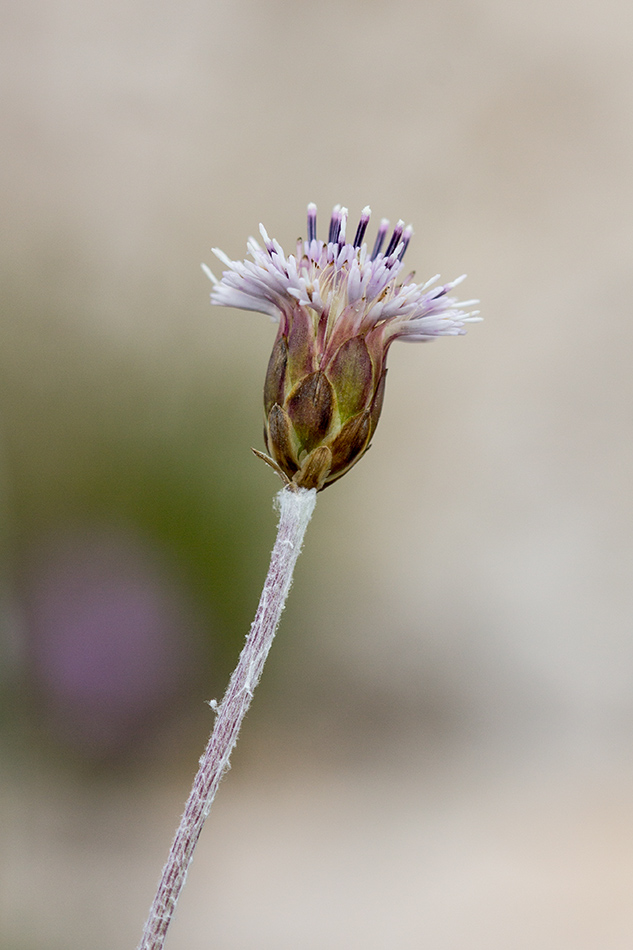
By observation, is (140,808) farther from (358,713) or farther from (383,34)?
(383,34)

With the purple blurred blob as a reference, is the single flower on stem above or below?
below

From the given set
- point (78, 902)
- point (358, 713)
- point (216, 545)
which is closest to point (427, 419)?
point (216, 545)

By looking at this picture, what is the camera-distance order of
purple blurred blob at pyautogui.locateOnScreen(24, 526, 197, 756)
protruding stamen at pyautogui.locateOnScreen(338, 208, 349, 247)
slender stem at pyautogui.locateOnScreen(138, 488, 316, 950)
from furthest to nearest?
purple blurred blob at pyautogui.locateOnScreen(24, 526, 197, 756) < protruding stamen at pyautogui.locateOnScreen(338, 208, 349, 247) < slender stem at pyautogui.locateOnScreen(138, 488, 316, 950)

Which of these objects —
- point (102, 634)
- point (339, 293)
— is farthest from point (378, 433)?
point (339, 293)

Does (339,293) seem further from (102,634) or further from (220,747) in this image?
(102,634)

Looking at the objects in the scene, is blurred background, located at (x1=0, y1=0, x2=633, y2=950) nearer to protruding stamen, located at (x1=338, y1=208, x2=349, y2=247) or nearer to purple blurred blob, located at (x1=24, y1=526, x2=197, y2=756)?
purple blurred blob, located at (x1=24, y1=526, x2=197, y2=756)

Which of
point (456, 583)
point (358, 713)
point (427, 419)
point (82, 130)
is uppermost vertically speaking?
point (82, 130)

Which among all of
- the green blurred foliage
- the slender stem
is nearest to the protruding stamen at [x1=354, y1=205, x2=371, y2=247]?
the slender stem

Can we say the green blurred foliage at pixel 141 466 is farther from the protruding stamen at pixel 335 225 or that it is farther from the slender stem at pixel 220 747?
the slender stem at pixel 220 747
